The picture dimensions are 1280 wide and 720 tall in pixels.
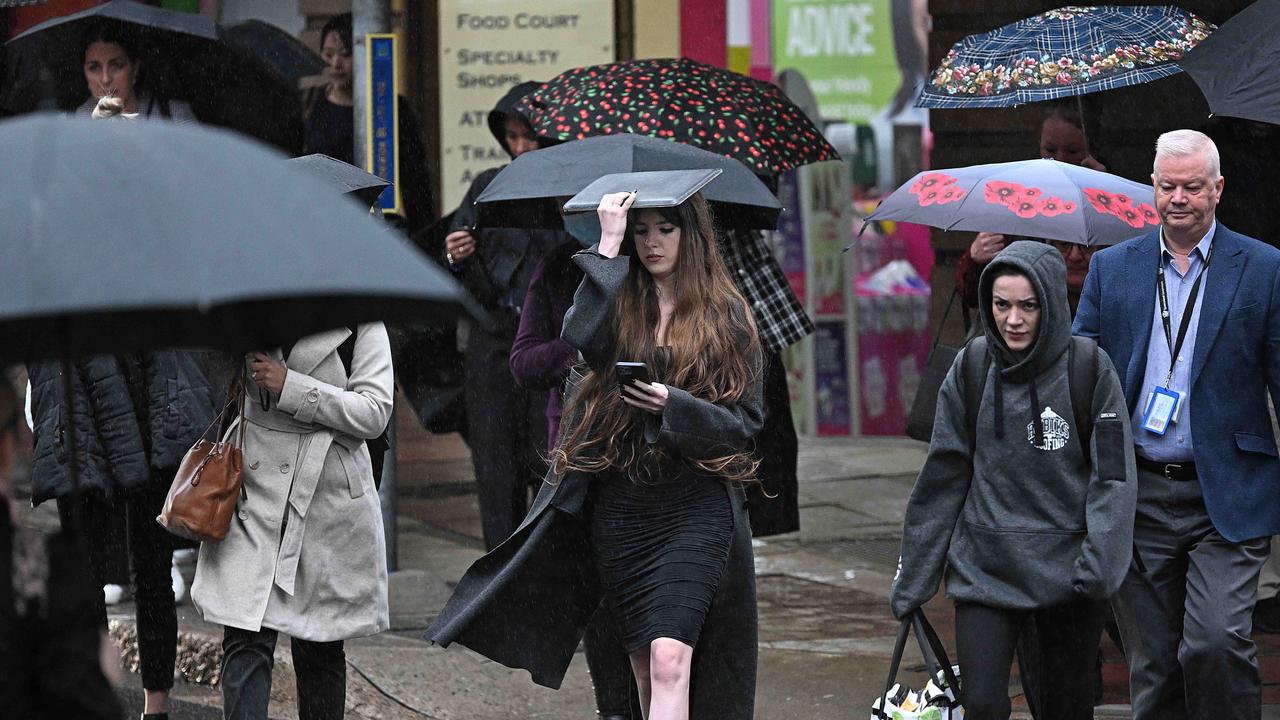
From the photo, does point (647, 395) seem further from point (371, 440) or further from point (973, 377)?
point (371, 440)

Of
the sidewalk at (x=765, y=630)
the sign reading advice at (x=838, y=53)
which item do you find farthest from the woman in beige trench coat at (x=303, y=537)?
the sign reading advice at (x=838, y=53)

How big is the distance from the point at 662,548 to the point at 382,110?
142 inches

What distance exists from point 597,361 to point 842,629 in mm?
3482

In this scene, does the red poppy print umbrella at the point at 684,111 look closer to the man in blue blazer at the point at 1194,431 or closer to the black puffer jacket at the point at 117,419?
the black puffer jacket at the point at 117,419

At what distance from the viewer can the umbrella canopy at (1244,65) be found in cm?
599

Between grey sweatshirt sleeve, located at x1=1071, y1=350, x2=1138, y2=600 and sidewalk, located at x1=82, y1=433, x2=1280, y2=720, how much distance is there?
1.89 m

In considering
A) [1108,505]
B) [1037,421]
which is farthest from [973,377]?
[1108,505]

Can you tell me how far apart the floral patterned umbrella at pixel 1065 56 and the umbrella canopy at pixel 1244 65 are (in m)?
0.45

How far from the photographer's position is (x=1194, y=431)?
561 cm

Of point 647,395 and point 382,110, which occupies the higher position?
point 382,110

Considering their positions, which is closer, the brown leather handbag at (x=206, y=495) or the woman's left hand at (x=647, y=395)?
the woman's left hand at (x=647, y=395)

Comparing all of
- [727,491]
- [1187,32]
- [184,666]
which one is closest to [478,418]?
[184,666]

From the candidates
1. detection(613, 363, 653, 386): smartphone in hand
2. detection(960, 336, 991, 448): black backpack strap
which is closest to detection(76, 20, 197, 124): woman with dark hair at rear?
detection(613, 363, 653, 386): smartphone in hand

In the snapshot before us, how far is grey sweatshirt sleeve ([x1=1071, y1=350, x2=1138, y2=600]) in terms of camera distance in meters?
5.09
